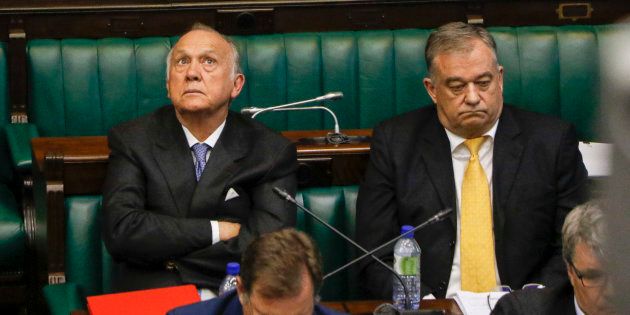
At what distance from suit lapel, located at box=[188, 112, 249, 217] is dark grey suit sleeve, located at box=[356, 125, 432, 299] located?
403mm

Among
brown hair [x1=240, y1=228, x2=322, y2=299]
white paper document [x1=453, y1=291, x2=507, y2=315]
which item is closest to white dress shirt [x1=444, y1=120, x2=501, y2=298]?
white paper document [x1=453, y1=291, x2=507, y2=315]

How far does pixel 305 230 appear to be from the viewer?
3.36 meters

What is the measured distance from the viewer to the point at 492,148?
9.95 feet

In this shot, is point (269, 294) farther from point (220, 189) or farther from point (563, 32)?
point (563, 32)

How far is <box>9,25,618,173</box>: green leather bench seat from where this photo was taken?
15.1ft

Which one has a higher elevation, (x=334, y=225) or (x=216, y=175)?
(x=216, y=175)

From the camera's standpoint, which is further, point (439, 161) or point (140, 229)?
point (439, 161)

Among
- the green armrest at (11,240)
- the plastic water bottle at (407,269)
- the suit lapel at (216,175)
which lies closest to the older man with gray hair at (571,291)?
the plastic water bottle at (407,269)

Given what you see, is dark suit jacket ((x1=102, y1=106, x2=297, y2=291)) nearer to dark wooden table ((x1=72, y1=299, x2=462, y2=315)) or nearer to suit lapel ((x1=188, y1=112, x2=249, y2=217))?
suit lapel ((x1=188, y1=112, x2=249, y2=217))

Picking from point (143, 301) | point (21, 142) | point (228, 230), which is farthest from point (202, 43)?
point (21, 142)

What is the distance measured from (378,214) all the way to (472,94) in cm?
47

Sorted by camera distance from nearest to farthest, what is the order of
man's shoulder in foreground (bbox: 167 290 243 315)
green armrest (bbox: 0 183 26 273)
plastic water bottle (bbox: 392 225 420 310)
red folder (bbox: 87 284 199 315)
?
man's shoulder in foreground (bbox: 167 290 243 315) < red folder (bbox: 87 284 199 315) < plastic water bottle (bbox: 392 225 420 310) < green armrest (bbox: 0 183 26 273)

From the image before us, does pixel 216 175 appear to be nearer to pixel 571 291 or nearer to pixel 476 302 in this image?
pixel 476 302

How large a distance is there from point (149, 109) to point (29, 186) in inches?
35.3
